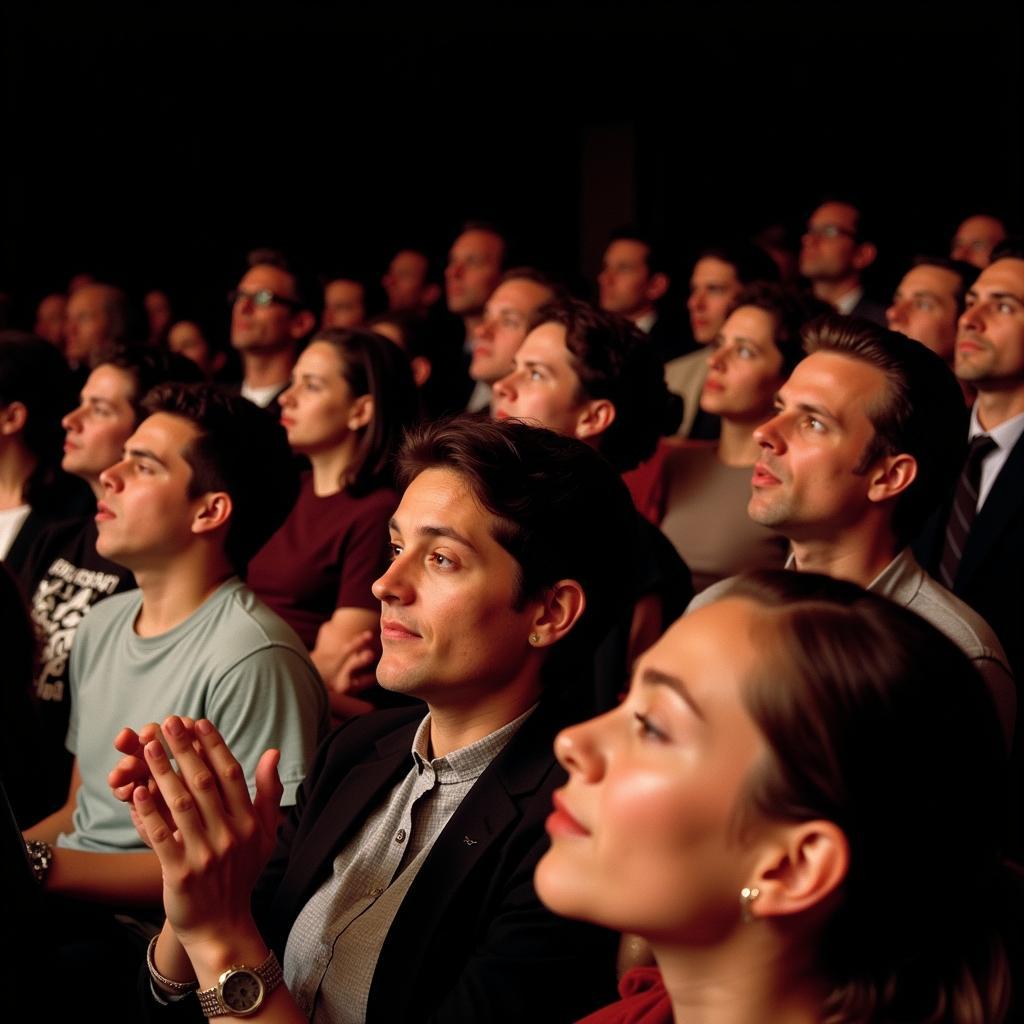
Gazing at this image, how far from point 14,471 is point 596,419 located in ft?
4.97

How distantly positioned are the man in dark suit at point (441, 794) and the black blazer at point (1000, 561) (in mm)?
1575

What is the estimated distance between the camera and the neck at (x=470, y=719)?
62.3 inches

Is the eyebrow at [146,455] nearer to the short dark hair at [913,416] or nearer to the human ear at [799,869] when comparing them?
the short dark hair at [913,416]

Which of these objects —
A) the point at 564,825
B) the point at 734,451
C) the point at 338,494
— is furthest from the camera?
the point at 734,451

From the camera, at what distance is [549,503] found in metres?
1.62

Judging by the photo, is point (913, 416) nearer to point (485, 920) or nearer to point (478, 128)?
point (485, 920)

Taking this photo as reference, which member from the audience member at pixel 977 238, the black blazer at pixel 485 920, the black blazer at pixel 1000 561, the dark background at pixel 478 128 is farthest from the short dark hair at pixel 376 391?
the dark background at pixel 478 128

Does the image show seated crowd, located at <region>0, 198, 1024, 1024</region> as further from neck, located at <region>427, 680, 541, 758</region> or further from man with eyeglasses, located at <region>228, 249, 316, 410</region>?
man with eyeglasses, located at <region>228, 249, 316, 410</region>

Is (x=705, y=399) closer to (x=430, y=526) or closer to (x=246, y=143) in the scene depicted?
(x=430, y=526)

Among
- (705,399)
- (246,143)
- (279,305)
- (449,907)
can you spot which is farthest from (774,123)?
(449,907)

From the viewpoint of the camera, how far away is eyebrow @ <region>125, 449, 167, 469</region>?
2303 millimetres

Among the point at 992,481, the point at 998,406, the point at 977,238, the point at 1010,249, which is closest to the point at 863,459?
the point at 992,481

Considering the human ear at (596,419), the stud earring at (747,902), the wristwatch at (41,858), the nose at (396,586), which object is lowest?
the wristwatch at (41,858)

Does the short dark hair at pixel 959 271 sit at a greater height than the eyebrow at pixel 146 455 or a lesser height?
lesser
